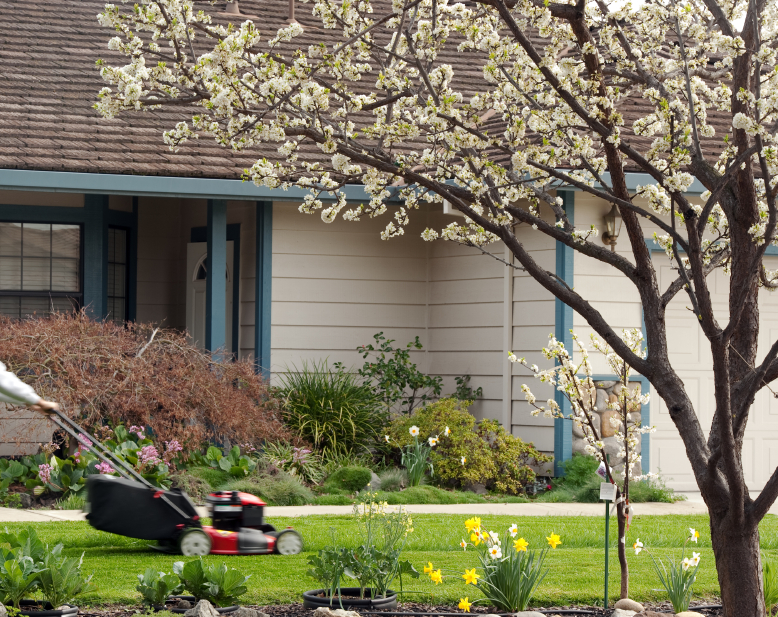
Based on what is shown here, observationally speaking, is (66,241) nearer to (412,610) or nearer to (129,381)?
(129,381)

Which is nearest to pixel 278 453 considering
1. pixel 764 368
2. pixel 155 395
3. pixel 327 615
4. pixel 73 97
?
pixel 155 395

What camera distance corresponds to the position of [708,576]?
6094 mm

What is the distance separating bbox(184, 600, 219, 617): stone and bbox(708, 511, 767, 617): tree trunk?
2.28 metres

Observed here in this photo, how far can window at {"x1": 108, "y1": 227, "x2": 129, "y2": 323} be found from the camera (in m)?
12.2

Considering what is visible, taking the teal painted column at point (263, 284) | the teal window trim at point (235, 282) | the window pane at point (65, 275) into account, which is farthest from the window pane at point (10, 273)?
the teal painted column at point (263, 284)

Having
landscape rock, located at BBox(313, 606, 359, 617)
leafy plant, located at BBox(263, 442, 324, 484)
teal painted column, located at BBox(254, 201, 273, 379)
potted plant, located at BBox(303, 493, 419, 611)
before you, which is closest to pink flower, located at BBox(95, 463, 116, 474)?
leafy plant, located at BBox(263, 442, 324, 484)

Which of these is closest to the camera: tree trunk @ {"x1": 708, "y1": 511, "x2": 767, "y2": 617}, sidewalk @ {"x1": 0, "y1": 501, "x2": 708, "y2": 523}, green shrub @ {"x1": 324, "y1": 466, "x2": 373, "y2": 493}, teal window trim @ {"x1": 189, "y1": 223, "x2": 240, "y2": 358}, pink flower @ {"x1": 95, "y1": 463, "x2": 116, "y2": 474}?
tree trunk @ {"x1": 708, "y1": 511, "x2": 767, "y2": 617}

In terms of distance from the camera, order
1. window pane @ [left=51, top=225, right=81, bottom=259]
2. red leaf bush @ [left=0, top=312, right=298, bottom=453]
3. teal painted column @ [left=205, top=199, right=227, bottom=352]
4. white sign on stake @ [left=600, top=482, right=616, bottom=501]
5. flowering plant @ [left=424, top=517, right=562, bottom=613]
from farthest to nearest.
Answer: window pane @ [left=51, top=225, right=81, bottom=259] < teal painted column @ [left=205, top=199, right=227, bottom=352] < red leaf bush @ [left=0, top=312, right=298, bottom=453] < white sign on stake @ [left=600, top=482, right=616, bottom=501] < flowering plant @ [left=424, top=517, right=562, bottom=613]

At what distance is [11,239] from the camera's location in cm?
1103

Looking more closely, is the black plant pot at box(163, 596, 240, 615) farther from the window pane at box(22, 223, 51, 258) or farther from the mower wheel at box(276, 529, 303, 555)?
the window pane at box(22, 223, 51, 258)

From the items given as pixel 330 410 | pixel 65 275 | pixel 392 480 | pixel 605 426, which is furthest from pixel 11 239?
pixel 605 426

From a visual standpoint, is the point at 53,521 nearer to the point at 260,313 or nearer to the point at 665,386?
the point at 260,313

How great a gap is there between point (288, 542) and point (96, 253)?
20.1 feet

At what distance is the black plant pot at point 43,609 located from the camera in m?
4.68
